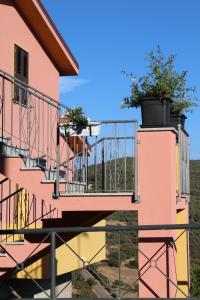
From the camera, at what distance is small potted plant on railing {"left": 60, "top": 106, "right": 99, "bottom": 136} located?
9.15 meters

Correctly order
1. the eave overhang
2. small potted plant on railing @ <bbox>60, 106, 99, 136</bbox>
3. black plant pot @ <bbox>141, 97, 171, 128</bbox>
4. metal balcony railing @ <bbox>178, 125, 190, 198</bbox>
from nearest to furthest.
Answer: black plant pot @ <bbox>141, 97, 171, 128</bbox>
small potted plant on railing @ <bbox>60, 106, 99, 136</bbox>
metal balcony railing @ <bbox>178, 125, 190, 198</bbox>
the eave overhang

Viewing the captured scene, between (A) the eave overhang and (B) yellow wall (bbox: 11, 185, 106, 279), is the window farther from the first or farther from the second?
(B) yellow wall (bbox: 11, 185, 106, 279)

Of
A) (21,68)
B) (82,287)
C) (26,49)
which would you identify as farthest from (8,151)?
(82,287)

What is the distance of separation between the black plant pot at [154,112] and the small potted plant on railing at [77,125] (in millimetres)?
921

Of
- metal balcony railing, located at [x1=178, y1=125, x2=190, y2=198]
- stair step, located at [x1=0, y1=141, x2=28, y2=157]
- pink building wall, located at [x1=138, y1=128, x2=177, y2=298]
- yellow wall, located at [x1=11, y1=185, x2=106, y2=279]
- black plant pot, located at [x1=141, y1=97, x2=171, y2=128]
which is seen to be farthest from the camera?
yellow wall, located at [x1=11, y1=185, x2=106, y2=279]

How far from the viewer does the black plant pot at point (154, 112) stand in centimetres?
839

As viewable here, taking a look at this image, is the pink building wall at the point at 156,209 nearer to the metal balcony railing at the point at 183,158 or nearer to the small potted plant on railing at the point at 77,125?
the small potted plant on railing at the point at 77,125

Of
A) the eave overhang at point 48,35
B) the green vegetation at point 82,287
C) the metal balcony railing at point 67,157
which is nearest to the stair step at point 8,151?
the metal balcony railing at point 67,157

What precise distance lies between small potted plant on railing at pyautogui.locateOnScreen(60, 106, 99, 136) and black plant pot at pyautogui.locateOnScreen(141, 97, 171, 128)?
921 millimetres

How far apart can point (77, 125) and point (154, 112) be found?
4.67ft

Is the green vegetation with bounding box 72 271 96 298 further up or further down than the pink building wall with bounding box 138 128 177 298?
further down

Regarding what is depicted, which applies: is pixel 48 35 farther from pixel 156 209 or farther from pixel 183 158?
pixel 156 209

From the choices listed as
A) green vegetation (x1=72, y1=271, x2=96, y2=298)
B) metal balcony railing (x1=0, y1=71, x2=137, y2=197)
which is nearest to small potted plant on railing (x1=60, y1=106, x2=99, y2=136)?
metal balcony railing (x1=0, y1=71, x2=137, y2=197)

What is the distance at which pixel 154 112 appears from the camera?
8.51m
